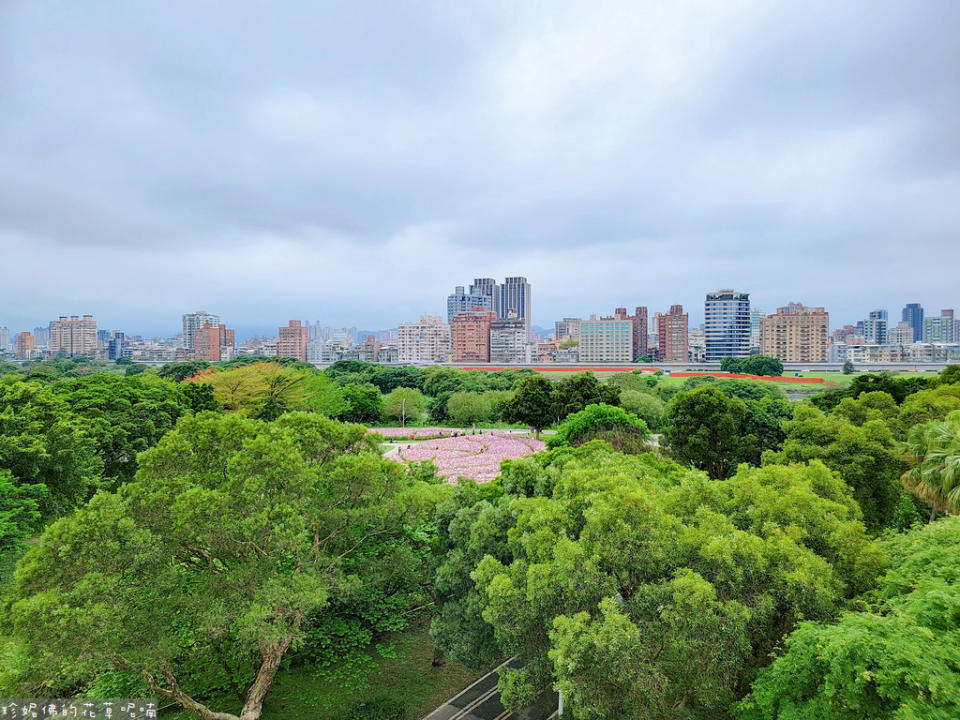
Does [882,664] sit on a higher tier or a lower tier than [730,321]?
lower

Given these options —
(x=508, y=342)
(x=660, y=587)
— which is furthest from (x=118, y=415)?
(x=508, y=342)

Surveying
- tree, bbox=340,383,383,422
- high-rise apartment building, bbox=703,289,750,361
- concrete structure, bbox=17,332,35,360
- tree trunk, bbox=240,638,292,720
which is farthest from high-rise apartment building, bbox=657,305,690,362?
concrete structure, bbox=17,332,35,360

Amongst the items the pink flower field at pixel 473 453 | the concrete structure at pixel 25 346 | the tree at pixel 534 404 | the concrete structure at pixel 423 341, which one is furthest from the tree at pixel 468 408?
the concrete structure at pixel 25 346

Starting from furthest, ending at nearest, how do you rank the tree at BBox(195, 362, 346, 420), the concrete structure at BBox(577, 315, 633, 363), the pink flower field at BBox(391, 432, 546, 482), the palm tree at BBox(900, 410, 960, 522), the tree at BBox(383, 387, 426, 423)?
the concrete structure at BBox(577, 315, 633, 363) → the tree at BBox(383, 387, 426, 423) → the tree at BBox(195, 362, 346, 420) → the pink flower field at BBox(391, 432, 546, 482) → the palm tree at BBox(900, 410, 960, 522)

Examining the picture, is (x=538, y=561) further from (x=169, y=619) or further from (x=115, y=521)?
(x=115, y=521)

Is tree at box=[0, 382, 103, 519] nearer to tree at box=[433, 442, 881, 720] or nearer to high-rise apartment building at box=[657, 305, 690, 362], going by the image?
tree at box=[433, 442, 881, 720]

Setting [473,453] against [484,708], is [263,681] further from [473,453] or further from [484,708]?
[473,453]

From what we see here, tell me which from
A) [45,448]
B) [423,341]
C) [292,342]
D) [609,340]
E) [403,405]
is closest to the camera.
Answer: [45,448]

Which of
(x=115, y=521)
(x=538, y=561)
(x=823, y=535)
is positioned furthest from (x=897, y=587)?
(x=115, y=521)
